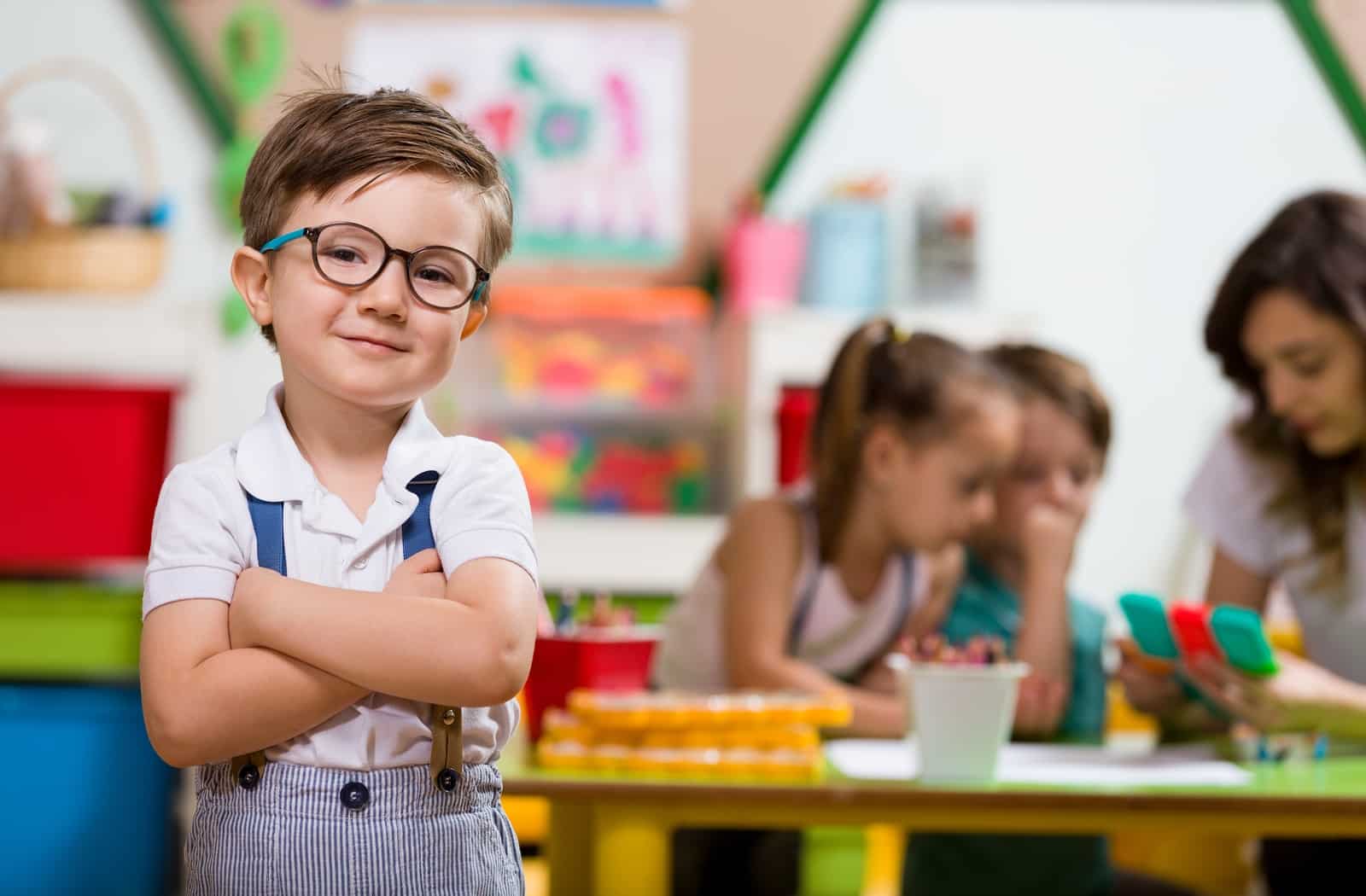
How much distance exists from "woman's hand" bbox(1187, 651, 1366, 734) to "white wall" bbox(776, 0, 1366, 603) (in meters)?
2.01

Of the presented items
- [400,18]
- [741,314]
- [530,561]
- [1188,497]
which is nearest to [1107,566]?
[741,314]

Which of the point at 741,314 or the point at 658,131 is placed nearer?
the point at 741,314

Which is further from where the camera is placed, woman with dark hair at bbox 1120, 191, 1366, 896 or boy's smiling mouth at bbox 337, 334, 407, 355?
woman with dark hair at bbox 1120, 191, 1366, 896

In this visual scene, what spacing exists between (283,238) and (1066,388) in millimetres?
1485

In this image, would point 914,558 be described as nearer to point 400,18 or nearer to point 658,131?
point 658,131

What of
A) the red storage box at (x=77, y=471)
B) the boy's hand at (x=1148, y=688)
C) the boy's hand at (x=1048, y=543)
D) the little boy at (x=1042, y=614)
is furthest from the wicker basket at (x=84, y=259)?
the boy's hand at (x=1148, y=688)

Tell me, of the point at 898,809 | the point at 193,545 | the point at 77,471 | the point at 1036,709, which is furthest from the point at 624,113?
the point at 193,545

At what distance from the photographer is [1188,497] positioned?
197 cm

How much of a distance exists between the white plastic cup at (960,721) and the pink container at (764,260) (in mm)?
1898

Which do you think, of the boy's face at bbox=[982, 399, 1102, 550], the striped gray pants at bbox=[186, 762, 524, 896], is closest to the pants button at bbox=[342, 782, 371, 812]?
the striped gray pants at bbox=[186, 762, 524, 896]

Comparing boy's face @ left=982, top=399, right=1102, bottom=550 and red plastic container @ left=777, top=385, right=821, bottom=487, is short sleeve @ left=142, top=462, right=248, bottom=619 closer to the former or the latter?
boy's face @ left=982, top=399, right=1102, bottom=550

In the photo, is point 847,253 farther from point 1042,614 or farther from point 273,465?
point 273,465

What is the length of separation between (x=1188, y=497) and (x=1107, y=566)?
139 cm

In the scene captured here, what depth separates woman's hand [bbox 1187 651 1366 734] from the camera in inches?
53.6
